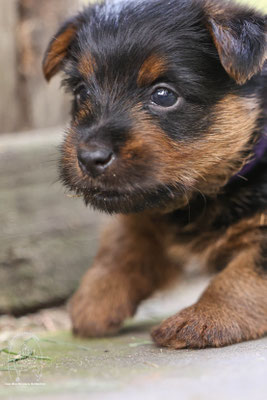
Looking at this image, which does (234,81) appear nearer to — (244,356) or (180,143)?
(180,143)

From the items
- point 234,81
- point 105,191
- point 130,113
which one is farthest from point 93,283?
point 234,81

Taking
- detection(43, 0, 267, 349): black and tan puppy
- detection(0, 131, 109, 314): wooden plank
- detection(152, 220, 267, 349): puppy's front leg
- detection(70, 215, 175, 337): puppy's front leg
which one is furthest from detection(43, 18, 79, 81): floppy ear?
detection(152, 220, 267, 349): puppy's front leg

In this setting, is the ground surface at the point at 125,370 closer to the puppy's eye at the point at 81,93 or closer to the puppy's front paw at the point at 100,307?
the puppy's front paw at the point at 100,307

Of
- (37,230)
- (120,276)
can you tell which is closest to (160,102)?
(120,276)

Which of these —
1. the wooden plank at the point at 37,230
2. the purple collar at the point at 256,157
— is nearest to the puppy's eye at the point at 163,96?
the purple collar at the point at 256,157

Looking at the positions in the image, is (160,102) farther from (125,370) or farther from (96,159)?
(125,370)

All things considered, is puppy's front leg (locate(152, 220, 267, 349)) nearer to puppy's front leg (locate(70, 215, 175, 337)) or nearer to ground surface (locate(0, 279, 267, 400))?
ground surface (locate(0, 279, 267, 400))
